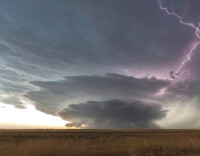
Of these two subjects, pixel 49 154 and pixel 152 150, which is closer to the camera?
pixel 49 154

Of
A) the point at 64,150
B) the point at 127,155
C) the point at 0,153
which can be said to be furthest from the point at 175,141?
the point at 0,153

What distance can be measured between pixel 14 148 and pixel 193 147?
96.1 ft

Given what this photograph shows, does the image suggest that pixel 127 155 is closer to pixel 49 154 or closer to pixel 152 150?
pixel 152 150

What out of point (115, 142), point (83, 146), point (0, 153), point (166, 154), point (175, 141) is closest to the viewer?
point (0, 153)

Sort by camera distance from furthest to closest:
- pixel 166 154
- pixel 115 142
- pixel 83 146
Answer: pixel 115 142, pixel 83 146, pixel 166 154

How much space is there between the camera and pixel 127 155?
35.8 metres

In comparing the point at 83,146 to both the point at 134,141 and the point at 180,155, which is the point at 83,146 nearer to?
the point at 134,141

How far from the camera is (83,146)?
39.5 m

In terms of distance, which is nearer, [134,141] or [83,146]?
[83,146]

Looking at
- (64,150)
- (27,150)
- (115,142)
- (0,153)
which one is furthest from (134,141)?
(0,153)

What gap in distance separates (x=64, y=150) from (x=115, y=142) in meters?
9.92

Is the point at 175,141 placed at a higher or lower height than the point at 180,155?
higher

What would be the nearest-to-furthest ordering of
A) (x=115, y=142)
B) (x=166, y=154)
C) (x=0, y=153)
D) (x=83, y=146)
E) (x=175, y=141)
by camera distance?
(x=0, y=153)
(x=166, y=154)
(x=83, y=146)
(x=115, y=142)
(x=175, y=141)

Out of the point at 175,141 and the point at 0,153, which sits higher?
the point at 175,141
